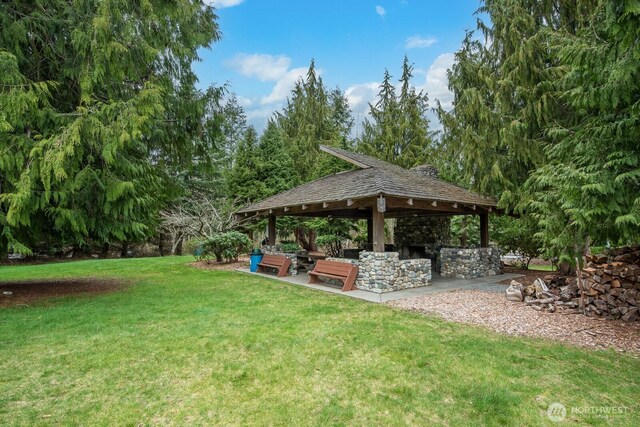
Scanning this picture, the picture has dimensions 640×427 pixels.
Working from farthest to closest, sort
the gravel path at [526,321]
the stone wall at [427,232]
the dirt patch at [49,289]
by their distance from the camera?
the stone wall at [427,232] → the dirt patch at [49,289] → the gravel path at [526,321]

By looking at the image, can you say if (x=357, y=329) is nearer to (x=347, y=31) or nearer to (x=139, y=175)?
(x=139, y=175)

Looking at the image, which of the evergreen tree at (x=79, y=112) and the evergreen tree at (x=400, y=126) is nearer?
the evergreen tree at (x=79, y=112)

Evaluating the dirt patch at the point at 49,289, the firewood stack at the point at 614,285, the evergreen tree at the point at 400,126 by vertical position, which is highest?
the evergreen tree at the point at 400,126

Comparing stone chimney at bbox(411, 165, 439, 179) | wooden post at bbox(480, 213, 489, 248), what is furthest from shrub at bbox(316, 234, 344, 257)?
wooden post at bbox(480, 213, 489, 248)

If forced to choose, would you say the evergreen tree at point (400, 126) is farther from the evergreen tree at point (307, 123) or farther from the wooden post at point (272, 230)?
the wooden post at point (272, 230)

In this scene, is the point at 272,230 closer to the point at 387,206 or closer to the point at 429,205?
the point at 387,206

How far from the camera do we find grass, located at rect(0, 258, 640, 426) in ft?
9.47

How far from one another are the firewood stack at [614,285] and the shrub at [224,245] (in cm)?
1205

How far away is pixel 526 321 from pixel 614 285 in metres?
1.71

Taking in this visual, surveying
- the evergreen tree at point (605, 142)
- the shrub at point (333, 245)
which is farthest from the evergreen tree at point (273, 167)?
the evergreen tree at point (605, 142)

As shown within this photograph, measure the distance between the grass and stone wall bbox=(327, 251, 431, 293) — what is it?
215 centimetres

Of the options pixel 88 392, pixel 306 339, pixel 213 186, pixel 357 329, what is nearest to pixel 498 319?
pixel 357 329

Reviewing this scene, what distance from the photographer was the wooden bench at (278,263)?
11078mm

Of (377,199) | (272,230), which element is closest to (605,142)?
(377,199)
